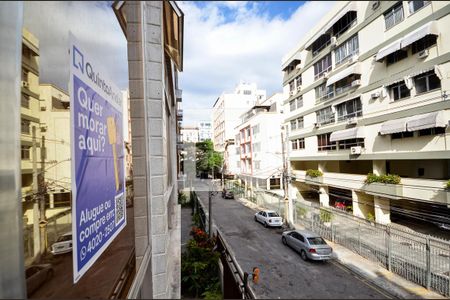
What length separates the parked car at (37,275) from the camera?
1.15 metres

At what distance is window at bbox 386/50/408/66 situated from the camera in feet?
30.9

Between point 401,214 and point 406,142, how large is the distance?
5.12 meters

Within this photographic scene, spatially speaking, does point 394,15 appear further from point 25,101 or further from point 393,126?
point 25,101

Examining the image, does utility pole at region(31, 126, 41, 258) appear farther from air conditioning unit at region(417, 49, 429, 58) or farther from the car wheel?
air conditioning unit at region(417, 49, 429, 58)

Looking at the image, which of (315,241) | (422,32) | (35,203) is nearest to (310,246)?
(315,241)

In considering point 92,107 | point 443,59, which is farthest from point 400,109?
point 92,107

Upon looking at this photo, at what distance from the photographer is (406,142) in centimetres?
1000

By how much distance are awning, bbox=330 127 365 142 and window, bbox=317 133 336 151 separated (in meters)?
1.00

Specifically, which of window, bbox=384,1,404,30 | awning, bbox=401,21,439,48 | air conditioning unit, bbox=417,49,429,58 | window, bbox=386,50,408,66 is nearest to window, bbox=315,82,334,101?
window, bbox=386,50,408,66

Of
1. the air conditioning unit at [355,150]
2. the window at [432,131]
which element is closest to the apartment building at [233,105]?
the air conditioning unit at [355,150]

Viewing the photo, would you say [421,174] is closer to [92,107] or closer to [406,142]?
[406,142]

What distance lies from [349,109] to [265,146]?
35.0 ft

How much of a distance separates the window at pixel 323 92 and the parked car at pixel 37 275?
51.7 ft

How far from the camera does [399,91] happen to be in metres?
10.1
